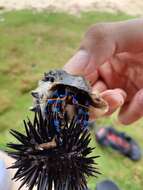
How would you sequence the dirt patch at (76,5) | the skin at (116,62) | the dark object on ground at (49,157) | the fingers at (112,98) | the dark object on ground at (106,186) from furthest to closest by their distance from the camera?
1. the dirt patch at (76,5)
2. the dark object on ground at (106,186)
3. the skin at (116,62)
4. the fingers at (112,98)
5. the dark object on ground at (49,157)

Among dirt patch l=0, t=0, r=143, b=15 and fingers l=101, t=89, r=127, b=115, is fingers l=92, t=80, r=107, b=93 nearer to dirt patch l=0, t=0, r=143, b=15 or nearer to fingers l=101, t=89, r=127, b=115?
fingers l=101, t=89, r=127, b=115

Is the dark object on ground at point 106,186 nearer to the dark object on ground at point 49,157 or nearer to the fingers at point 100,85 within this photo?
the fingers at point 100,85

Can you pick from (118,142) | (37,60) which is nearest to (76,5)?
(37,60)

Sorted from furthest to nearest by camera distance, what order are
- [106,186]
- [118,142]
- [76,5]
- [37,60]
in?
[76,5], [37,60], [118,142], [106,186]

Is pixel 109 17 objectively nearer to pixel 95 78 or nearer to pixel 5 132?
pixel 5 132

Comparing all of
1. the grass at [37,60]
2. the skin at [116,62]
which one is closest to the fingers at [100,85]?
the skin at [116,62]

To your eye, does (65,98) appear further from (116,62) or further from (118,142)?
(118,142)
